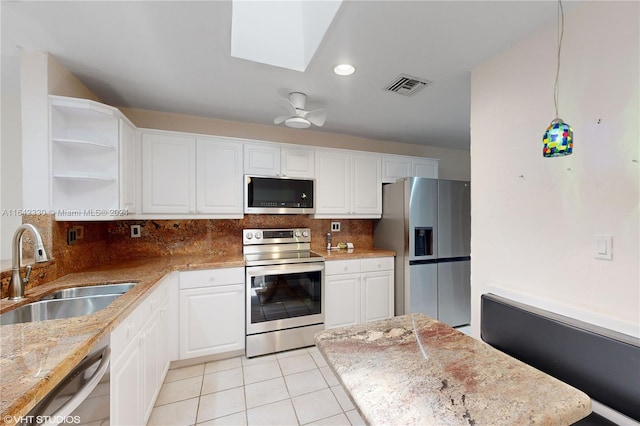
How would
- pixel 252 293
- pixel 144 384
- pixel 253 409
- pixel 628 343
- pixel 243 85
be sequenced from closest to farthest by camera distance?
pixel 628 343 → pixel 144 384 → pixel 253 409 → pixel 243 85 → pixel 252 293

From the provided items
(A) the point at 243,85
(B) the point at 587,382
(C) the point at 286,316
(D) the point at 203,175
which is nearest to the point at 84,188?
(D) the point at 203,175

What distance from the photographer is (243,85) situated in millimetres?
2133

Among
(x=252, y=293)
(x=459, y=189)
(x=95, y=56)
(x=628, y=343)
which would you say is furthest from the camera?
(x=459, y=189)

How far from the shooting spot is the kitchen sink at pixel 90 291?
1613 mm

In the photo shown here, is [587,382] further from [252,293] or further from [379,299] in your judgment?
[252,293]

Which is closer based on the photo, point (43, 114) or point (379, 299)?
point (43, 114)

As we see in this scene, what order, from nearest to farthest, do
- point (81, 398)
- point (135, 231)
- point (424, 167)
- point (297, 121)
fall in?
point (81, 398) < point (297, 121) < point (135, 231) < point (424, 167)

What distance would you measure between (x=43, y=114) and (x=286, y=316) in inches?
95.4

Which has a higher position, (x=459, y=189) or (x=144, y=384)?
(x=459, y=189)

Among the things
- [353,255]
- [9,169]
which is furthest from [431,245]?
[9,169]

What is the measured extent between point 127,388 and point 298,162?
7.69 feet

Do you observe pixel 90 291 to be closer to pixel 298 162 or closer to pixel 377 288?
pixel 298 162

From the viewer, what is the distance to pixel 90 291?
5.64 ft

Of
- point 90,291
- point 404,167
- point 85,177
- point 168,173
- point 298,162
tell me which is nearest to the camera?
point 90,291
